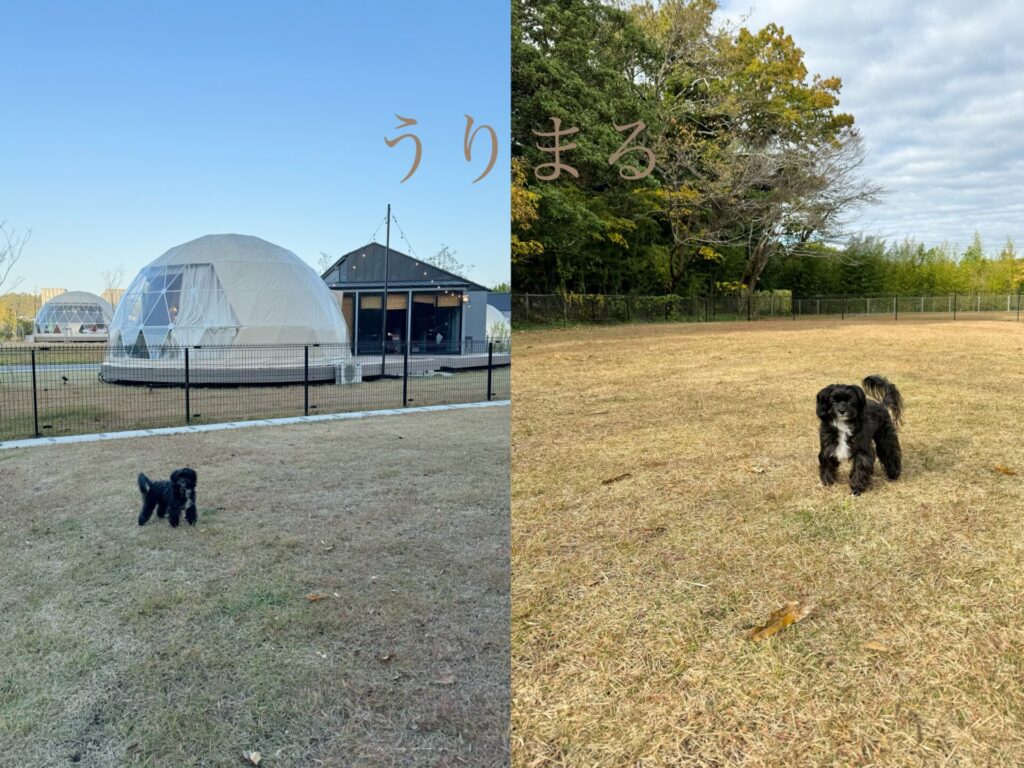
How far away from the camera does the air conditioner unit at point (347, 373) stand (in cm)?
1118

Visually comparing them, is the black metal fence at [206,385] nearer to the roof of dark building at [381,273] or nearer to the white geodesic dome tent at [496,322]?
the roof of dark building at [381,273]

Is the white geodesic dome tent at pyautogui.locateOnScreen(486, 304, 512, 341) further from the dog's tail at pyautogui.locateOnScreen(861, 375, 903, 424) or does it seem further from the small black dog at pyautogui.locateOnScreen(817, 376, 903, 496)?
the small black dog at pyautogui.locateOnScreen(817, 376, 903, 496)

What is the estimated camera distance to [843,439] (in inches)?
123

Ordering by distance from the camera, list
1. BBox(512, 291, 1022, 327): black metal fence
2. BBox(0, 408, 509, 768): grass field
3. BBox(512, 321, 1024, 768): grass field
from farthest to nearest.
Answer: BBox(512, 291, 1022, 327): black metal fence, BBox(0, 408, 509, 768): grass field, BBox(512, 321, 1024, 768): grass field

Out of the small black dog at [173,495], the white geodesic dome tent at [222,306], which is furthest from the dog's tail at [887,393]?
the white geodesic dome tent at [222,306]

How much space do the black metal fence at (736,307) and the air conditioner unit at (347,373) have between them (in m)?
5.93

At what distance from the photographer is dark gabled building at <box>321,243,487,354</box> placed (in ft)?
59.1

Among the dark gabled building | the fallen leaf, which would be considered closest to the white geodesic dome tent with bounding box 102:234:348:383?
the dark gabled building

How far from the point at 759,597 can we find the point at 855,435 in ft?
4.17

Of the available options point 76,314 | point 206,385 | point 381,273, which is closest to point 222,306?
point 206,385

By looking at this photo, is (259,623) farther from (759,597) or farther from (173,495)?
(759,597)

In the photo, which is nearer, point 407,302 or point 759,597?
point 759,597

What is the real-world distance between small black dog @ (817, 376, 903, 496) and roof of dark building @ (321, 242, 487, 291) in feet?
49.2

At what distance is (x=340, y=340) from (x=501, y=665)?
44.1 feet
